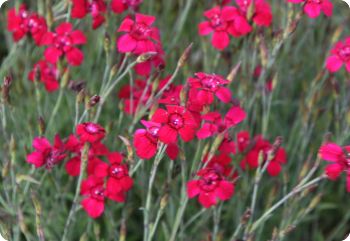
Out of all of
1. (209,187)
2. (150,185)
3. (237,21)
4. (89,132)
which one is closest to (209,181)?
(209,187)

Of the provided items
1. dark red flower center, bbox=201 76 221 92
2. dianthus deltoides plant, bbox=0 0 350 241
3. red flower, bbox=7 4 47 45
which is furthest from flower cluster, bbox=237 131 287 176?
red flower, bbox=7 4 47 45

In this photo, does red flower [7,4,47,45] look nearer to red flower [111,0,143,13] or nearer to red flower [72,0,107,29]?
red flower [72,0,107,29]

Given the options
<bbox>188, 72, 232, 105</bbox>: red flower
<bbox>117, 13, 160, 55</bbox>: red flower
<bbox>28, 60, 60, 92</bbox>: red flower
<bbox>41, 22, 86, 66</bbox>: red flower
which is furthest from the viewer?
<bbox>28, 60, 60, 92</bbox>: red flower

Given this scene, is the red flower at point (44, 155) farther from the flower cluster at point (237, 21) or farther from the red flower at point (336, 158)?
the red flower at point (336, 158)

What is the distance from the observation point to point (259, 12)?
2.14 metres

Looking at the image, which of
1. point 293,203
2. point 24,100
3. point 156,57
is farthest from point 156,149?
point 24,100

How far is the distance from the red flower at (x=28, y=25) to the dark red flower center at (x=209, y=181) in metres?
0.86

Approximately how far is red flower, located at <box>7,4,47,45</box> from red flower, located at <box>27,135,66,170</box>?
48 cm

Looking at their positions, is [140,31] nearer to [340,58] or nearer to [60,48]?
[60,48]

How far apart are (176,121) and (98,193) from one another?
437mm

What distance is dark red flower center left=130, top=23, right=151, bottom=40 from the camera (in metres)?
1.93

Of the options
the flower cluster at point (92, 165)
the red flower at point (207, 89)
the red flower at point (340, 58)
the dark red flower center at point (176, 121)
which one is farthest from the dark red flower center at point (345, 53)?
the flower cluster at point (92, 165)

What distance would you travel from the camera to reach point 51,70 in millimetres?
2383

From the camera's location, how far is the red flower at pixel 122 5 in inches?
83.1
